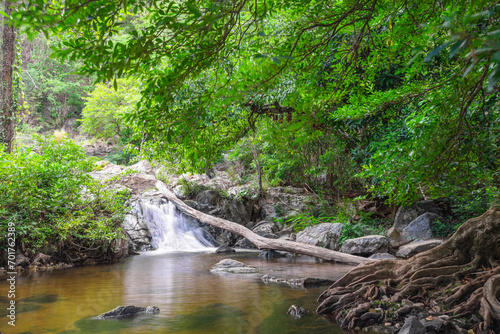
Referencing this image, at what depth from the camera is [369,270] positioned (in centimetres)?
661

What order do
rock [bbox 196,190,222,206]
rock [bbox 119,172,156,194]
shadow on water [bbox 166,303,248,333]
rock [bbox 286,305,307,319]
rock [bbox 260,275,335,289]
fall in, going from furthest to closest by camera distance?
rock [bbox 196,190,222,206]
rock [bbox 119,172,156,194]
rock [bbox 260,275,335,289]
rock [bbox 286,305,307,319]
shadow on water [bbox 166,303,248,333]

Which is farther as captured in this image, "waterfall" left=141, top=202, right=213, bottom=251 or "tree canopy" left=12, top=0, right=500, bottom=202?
"waterfall" left=141, top=202, right=213, bottom=251

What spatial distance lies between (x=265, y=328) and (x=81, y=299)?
429 cm

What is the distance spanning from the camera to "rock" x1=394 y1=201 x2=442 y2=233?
44.3 feet

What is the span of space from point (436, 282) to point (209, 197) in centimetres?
1622

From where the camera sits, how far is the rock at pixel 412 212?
44.3ft

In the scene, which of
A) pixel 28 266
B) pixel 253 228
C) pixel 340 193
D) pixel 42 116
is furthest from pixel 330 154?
pixel 42 116

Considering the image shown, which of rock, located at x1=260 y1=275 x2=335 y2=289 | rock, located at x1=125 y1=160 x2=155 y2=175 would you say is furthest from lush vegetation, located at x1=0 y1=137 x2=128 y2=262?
rock, located at x1=125 y1=160 x2=155 y2=175

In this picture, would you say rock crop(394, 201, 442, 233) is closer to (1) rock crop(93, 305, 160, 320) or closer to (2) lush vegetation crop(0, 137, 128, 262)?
(1) rock crop(93, 305, 160, 320)

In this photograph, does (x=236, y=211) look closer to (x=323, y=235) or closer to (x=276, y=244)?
(x=323, y=235)

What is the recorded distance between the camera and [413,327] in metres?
4.39

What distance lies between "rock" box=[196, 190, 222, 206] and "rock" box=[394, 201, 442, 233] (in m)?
10.8

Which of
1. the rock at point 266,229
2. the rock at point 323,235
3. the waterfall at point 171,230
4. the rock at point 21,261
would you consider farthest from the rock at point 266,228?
the rock at point 21,261

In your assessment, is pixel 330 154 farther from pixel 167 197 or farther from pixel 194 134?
pixel 194 134
